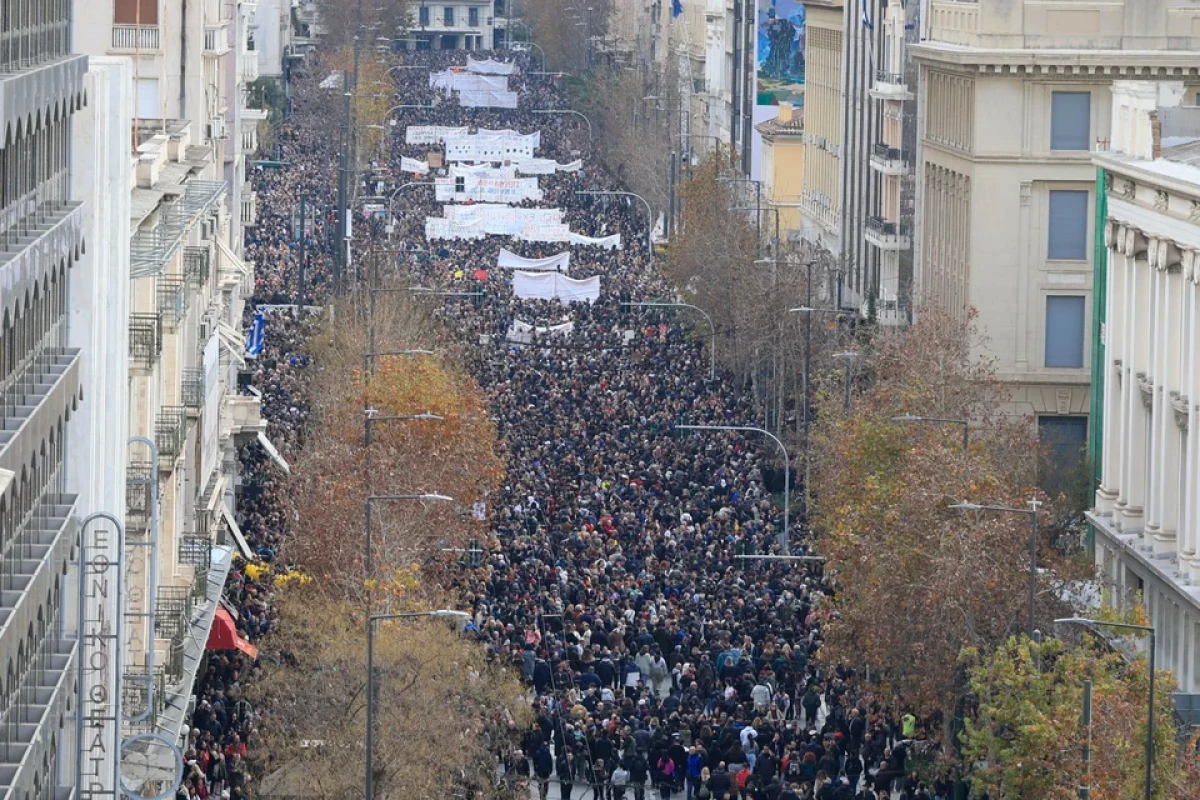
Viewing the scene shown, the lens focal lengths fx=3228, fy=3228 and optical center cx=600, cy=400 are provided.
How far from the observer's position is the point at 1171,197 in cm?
5434

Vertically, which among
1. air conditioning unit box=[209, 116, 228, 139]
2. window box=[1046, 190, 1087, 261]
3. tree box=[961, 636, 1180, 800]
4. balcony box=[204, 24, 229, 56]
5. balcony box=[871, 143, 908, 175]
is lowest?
tree box=[961, 636, 1180, 800]

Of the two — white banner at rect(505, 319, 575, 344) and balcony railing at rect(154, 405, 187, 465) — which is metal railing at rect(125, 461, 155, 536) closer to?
balcony railing at rect(154, 405, 187, 465)

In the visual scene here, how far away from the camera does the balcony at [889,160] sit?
8622 cm

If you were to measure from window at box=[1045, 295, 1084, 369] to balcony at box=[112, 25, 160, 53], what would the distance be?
21.5m

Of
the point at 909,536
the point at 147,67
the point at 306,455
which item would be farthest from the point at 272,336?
the point at 909,536

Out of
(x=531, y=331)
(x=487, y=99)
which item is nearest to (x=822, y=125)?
(x=531, y=331)

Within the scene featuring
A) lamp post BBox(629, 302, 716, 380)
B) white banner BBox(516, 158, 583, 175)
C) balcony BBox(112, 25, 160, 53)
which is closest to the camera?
balcony BBox(112, 25, 160, 53)

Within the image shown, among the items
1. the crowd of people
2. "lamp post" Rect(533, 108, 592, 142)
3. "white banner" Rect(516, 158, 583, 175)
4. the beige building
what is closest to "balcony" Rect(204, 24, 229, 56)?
the crowd of people

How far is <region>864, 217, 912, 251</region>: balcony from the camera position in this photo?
86.1 metres

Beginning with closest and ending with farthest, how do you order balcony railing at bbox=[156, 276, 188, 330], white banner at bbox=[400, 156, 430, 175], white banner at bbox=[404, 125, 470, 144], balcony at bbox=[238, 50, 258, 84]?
balcony railing at bbox=[156, 276, 188, 330] → balcony at bbox=[238, 50, 258, 84] → white banner at bbox=[400, 156, 430, 175] → white banner at bbox=[404, 125, 470, 144]

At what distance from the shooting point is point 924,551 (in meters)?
46.2

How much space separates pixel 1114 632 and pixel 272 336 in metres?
46.5

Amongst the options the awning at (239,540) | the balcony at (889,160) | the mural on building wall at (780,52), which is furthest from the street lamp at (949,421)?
the mural on building wall at (780,52)

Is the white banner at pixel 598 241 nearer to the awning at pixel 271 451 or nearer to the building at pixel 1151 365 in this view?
the awning at pixel 271 451
